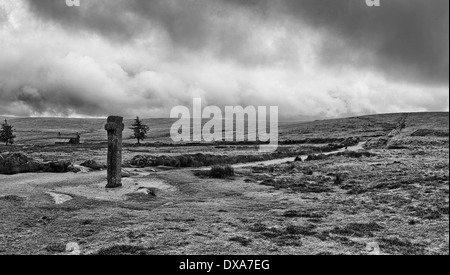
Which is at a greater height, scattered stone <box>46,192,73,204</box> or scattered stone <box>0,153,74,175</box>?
scattered stone <box>0,153,74,175</box>

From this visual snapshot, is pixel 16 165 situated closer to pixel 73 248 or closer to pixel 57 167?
pixel 57 167

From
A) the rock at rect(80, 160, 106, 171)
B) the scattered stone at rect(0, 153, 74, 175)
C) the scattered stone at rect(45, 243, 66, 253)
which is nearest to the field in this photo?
the scattered stone at rect(45, 243, 66, 253)

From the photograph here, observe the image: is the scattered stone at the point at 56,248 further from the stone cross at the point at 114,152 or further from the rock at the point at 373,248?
the stone cross at the point at 114,152

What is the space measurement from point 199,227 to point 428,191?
36.8ft

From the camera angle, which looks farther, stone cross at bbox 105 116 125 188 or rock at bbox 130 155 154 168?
rock at bbox 130 155 154 168

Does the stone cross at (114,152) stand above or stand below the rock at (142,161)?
above

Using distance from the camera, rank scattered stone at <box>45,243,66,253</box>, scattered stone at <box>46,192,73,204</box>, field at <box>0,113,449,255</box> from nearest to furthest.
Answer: scattered stone at <box>45,243,66,253</box> < field at <box>0,113,449,255</box> < scattered stone at <box>46,192,73,204</box>

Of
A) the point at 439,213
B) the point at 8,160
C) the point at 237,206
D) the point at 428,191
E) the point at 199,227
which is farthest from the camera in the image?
the point at 8,160

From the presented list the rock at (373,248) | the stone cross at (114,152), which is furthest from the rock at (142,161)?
the rock at (373,248)

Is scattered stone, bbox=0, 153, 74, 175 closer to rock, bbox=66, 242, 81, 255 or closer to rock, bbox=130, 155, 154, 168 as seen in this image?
rock, bbox=130, 155, 154, 168

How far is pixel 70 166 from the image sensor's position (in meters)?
25.9
